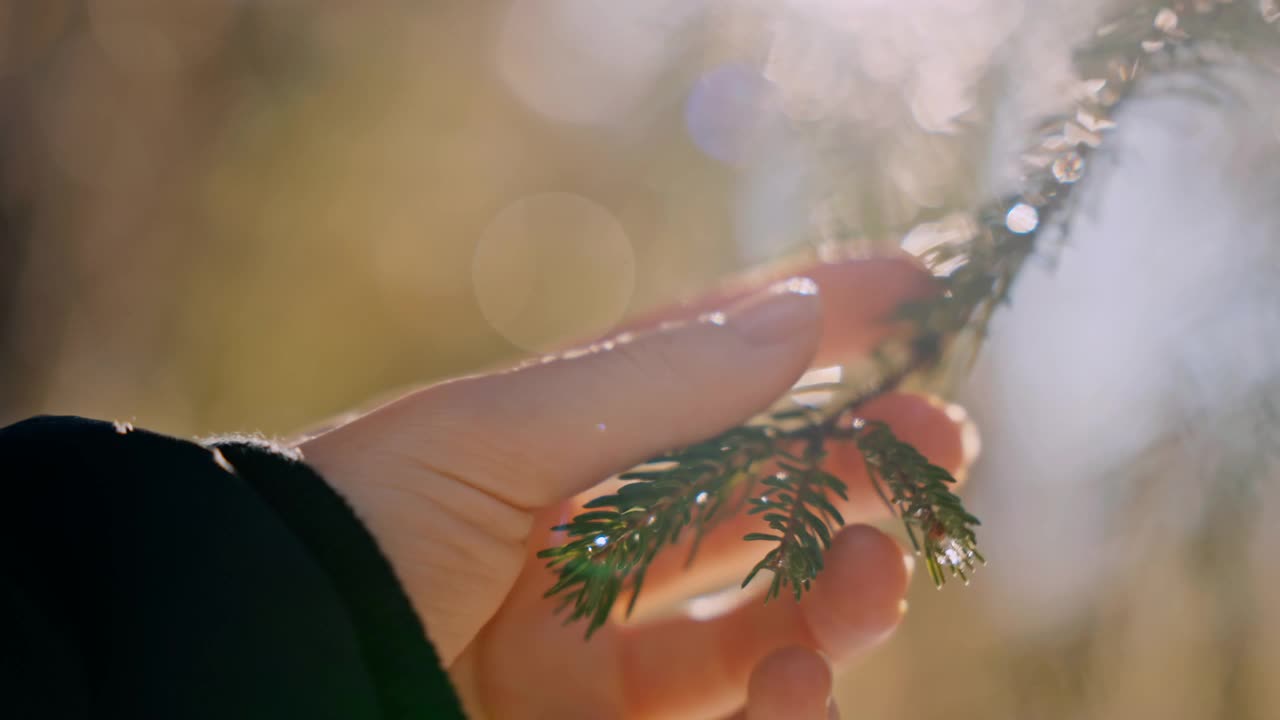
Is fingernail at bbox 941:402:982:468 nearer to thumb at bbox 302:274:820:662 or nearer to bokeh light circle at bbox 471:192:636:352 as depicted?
thumb at bbox 302:274:820:662

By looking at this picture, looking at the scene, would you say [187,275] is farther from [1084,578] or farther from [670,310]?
[1084,578]

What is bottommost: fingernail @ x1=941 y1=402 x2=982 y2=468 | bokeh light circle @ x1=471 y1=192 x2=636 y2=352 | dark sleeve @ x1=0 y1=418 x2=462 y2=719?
fingernail @ x1=941 y1=402 x2=982 y2=468

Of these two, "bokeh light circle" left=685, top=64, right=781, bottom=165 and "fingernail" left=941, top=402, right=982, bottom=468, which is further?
"bokeh light circle" left=685, top=64, right=781, bottom=165

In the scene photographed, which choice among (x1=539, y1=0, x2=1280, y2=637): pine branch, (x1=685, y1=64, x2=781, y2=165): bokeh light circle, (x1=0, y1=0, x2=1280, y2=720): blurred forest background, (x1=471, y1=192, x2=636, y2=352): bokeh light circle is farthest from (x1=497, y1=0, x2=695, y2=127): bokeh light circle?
(x1=539, y1=0, x2=1280, y2=637): pine branch

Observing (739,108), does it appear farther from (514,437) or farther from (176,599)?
(176,599)

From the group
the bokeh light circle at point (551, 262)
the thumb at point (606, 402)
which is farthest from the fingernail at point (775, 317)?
the bokeh light circle at point (551, 262)

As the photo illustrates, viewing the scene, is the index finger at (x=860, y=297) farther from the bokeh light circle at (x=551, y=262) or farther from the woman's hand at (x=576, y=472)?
the bokeh light circle at (x=551, y=262)

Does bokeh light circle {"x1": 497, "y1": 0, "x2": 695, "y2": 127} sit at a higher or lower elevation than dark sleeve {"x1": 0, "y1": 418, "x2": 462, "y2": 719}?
higher
